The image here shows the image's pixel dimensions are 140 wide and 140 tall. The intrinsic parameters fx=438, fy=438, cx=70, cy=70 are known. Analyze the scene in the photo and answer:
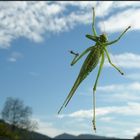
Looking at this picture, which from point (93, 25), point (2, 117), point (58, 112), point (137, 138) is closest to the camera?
point (58, 112)

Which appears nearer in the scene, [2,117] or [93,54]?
[93,54]

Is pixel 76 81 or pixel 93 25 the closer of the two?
pixel 76 81

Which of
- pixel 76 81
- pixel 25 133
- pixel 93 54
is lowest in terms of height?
pixel 76 81

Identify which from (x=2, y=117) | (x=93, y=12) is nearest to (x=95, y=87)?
(x=93, y=12)

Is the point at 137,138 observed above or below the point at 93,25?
above

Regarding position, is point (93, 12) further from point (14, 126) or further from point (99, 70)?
point (14, 126)

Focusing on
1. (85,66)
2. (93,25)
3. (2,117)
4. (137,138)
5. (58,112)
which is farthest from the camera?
(2,117)

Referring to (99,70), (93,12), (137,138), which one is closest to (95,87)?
(99,70)

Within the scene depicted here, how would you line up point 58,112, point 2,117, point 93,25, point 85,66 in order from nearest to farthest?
1. point 58,112
2. point 85,66
3. point 93,25
4. point 2,117

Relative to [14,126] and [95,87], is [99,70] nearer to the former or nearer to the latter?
[95,87]
